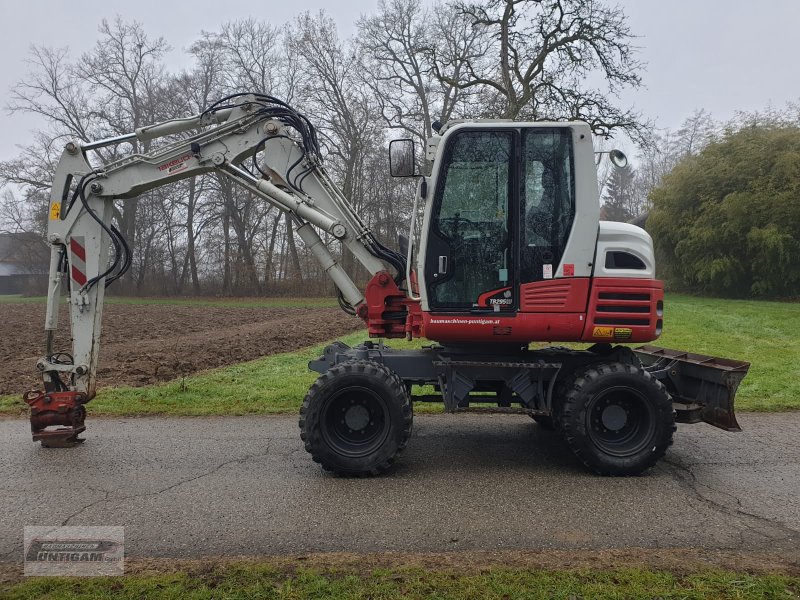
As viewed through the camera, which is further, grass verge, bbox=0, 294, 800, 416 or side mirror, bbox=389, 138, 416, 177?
grass verge, bbox=0, 294, 800, 416

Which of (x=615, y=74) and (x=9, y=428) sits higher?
(x=615, y=74)

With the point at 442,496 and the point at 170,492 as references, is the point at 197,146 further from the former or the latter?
the point at 442,496

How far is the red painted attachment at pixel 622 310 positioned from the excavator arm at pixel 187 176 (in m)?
1.91

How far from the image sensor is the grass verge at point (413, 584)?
301 cm

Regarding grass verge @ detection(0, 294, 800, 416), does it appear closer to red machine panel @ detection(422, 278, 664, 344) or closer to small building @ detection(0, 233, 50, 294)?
red machine panel @ detection(422, 278, 664, 344)

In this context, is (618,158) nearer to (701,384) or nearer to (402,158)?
(402,158)

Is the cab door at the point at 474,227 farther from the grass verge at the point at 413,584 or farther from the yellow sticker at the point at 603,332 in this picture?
the grass verge at the point at 413,584

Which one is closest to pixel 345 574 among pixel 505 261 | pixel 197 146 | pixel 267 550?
pixel 267 550

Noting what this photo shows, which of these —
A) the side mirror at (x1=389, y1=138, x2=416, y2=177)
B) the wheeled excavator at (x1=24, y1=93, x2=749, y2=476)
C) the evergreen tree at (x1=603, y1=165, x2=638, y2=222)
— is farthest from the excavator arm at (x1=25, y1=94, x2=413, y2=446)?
A: the evergreen tree at (x1=603, y1=165, x2=638, y2=222)

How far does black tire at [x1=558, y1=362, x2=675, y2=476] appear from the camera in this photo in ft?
16.0

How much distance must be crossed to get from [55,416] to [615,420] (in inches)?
217

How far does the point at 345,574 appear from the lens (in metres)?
3.23

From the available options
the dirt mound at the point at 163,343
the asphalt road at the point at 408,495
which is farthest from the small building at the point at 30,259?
the asphalt road at the point at 408,495

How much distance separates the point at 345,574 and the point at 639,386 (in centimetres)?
310
